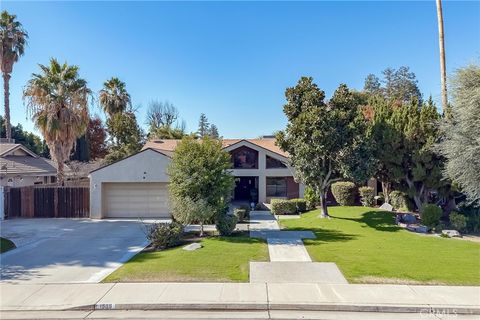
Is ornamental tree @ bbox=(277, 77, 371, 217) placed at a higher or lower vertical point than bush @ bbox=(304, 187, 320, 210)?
higher

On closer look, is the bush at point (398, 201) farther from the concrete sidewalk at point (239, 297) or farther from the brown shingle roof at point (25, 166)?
the brown shingle roof at point (25, 166)

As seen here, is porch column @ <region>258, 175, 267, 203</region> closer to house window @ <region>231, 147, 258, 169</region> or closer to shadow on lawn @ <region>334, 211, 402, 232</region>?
house window @ <region>231, 147, 258, 169</region>

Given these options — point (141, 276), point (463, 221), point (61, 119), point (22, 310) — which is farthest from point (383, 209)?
point (61, 119)

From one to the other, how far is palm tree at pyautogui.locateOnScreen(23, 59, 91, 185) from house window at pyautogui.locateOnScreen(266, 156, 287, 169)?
12.6 metres

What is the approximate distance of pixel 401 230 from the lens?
16422 millimetres

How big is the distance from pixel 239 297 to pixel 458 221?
1364 centimetres

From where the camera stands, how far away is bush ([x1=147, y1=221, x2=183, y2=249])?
513 inches

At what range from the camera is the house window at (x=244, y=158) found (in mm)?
25734

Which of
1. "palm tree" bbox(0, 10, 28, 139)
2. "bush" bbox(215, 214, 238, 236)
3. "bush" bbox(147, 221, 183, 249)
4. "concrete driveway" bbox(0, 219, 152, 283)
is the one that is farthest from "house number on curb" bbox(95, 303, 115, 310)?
"palm tree" bbox(0, 10, 28, 139)

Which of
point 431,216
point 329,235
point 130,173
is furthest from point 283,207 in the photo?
point 130,173

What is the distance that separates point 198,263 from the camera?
1064cm

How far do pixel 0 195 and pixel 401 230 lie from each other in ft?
70.0

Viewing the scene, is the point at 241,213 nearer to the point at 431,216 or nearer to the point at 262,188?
the point at 262,188

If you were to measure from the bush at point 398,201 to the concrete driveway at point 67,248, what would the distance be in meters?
14.9
